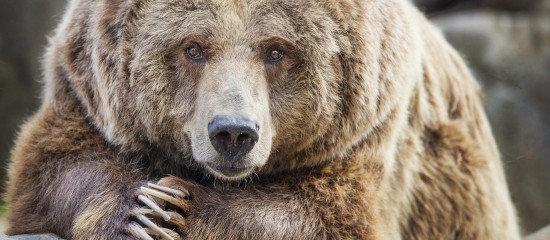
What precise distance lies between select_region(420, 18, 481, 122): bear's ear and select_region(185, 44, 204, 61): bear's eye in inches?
67.1

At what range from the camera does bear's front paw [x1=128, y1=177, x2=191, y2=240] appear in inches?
175

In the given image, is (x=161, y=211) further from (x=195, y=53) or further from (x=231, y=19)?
(x=231, y=19)

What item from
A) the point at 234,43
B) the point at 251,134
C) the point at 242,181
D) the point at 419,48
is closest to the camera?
the point at 251,134

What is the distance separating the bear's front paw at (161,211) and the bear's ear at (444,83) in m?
1.88

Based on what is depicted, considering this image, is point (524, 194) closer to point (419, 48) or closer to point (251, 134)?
point (419, 48)

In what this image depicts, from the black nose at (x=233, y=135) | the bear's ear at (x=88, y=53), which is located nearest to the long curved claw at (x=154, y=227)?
the black nose at (x=233, y=135)

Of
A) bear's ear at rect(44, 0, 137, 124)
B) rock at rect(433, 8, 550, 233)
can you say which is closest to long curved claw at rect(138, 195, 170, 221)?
bear's ear at rect(44, 0, 137, 124)

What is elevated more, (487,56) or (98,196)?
(98,196)

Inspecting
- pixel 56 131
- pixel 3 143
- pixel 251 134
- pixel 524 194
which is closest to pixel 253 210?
pixel 251 134

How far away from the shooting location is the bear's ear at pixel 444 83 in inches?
222

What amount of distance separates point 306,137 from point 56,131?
5.00 ft

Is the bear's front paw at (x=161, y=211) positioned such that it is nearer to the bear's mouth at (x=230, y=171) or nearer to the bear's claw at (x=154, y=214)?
the bear's claw at (x=154, y=214)

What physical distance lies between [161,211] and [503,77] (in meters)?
7.37

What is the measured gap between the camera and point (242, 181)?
492cm
